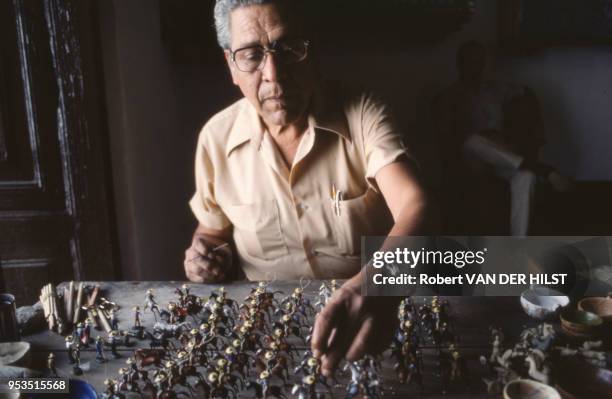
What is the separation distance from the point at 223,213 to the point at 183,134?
70.8 inches

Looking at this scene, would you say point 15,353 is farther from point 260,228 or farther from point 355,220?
point 355,220

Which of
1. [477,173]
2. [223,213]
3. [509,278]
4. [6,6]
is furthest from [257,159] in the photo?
[477,173]

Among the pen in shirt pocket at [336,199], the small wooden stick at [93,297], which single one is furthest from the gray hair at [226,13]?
the small wooden stick at [93,297]

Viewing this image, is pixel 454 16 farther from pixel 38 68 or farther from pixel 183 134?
pixel 38 68

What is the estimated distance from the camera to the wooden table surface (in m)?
0.96

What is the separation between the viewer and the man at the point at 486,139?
288cm

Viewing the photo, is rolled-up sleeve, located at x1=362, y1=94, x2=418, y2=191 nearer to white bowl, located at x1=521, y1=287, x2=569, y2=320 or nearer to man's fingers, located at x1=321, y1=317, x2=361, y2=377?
white bowl, located at x1=521, y1=287, x2=569, y2=320

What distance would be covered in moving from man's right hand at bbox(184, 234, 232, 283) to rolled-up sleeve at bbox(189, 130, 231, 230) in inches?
7.4

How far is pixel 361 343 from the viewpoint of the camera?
938 mm

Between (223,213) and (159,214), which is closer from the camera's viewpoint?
(223,213)

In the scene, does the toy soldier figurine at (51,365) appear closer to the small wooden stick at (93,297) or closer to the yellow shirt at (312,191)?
the small wooden stick at (93,297)

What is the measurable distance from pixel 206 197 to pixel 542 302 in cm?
109

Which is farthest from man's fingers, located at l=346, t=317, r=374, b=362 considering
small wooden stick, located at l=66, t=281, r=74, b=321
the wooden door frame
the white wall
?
the white wall

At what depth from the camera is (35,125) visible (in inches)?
75.6
